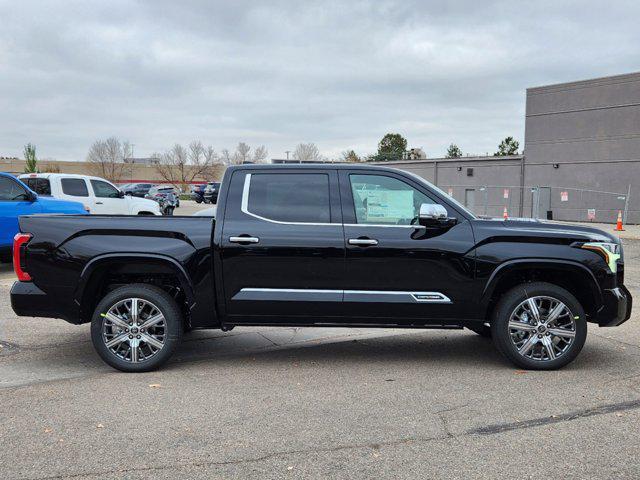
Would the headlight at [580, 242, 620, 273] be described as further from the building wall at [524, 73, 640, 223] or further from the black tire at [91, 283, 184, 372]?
the building wall at [524, 73, 640, 223]

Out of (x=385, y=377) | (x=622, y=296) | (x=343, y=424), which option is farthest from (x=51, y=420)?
(x=622, y=296)

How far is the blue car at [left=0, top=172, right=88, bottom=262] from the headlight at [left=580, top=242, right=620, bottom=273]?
8.62m

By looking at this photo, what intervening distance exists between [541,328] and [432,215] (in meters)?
1.47

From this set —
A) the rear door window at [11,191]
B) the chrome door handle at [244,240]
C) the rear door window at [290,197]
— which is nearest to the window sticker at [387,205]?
the rear door window at [290,197]

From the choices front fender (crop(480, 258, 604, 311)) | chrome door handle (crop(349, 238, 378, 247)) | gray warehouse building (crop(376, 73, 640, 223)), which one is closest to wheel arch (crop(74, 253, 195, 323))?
chrome door handle (crop(349, 238, 378, 247))

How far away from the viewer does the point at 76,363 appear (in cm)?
596

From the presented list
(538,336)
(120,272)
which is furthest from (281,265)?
(538,336)

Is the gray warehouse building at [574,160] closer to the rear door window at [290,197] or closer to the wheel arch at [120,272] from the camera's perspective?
the rear door window at [290,197]

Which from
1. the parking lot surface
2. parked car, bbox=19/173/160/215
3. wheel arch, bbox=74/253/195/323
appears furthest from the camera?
parked car, bbox=19/173/160/215

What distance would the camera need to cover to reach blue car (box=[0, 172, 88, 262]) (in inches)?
440

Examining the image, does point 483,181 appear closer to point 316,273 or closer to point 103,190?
point 103,190

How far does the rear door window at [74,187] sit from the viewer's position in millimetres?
15371

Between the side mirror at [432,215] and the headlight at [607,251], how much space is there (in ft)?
4.26

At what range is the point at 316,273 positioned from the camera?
18.1ft
